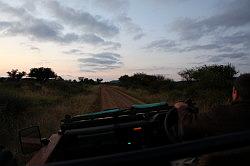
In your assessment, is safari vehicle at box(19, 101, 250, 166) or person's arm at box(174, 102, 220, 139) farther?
safari vehicle at box(19, 101, 250, 166)

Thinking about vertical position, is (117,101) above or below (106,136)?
below

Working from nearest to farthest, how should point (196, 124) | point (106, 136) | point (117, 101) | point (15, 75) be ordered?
point (196, 124)
point (106, 136)
point (117, 101)
point (15, 75)

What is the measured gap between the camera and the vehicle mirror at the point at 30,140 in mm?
4297

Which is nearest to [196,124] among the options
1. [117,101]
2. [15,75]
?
[117,101]

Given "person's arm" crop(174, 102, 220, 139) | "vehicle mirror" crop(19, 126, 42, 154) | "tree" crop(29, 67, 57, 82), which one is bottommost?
"vehicle mirror" crop(19, 126, 42, 154)

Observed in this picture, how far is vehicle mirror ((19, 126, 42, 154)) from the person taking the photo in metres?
4.30

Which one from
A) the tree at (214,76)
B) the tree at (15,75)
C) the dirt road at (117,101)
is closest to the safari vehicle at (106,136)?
the dirt road at (117,101)

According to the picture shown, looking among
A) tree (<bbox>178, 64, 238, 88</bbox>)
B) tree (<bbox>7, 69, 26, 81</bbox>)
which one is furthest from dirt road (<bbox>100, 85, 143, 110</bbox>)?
tree (<bbox>7, 69, 26, 81</bbox>)

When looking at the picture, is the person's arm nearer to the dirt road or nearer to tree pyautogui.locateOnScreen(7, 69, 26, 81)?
the dirt road

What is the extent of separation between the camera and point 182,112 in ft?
13.5

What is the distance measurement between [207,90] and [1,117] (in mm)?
17375

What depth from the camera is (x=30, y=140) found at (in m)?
4.53

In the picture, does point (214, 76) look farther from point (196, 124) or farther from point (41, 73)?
point (41, 73)

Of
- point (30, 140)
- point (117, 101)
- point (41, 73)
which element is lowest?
point (117, 101)
